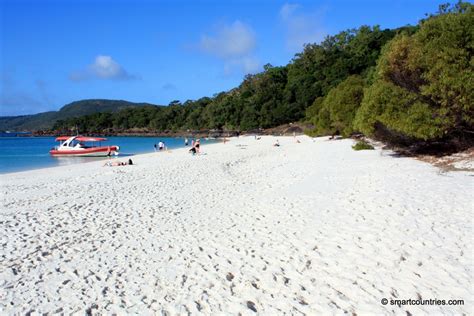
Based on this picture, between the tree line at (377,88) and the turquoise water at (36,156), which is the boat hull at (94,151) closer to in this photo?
the turquoise water at (36,156)

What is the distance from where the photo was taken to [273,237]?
6.91 meters

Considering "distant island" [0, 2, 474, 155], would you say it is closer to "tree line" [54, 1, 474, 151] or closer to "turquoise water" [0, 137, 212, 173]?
"tree line" [54, 1, 474, 151]

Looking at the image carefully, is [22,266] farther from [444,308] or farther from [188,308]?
Result: [444,308]

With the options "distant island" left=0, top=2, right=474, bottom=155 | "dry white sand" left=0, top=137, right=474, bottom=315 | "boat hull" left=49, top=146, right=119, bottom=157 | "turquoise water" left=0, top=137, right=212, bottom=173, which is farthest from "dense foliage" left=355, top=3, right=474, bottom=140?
"boat hull" left=49, top=146, right=119, bottom=157

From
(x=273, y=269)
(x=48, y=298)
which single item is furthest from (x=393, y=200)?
(x=48, y=298)

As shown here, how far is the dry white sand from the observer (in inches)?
181

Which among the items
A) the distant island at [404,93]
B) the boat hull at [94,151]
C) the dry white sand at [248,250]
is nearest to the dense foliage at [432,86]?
the distant island at [404,93]

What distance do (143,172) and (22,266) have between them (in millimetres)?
12318

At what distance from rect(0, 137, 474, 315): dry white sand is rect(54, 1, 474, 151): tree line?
3.46 metres

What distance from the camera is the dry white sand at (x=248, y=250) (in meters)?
4.61

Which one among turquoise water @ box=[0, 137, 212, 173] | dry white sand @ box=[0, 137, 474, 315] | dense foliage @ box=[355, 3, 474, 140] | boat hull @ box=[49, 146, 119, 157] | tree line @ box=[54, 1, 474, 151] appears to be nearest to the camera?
→ dry white sand @ box=[0, 137, 474, 315]

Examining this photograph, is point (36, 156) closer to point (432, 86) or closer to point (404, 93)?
point (404, 93)

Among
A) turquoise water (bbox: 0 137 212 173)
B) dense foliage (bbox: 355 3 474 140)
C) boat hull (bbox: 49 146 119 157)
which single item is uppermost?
dense foliage (bbox: 355 3 474 140)

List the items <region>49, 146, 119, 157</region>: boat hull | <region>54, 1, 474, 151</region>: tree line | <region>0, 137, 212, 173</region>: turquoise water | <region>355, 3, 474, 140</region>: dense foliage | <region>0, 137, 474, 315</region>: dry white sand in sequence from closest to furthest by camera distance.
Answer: <region>0, 137, 474, 315</region>: dry white sand
<region>355, 3, 474, 140</region>: dense foliage
<region>54, 1, 474, 151</region>: tree line
<region>0, 137, 212, 173</region>: turquoise water
<region>49, 146, 119, 157</region>: boat hull
